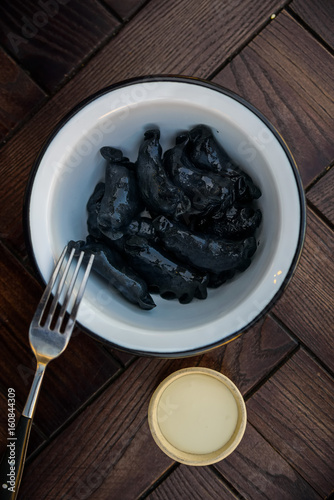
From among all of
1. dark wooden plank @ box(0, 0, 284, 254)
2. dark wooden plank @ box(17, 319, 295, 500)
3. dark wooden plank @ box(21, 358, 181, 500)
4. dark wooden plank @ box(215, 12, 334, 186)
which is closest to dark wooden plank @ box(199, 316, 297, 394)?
dark wooden plank @ box(17, 319, 295, 500)

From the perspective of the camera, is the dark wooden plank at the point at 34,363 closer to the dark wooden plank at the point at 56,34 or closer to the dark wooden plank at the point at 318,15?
the dark wooden plank at the point at 56,34

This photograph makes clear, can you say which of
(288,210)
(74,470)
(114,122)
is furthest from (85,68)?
(74,470)

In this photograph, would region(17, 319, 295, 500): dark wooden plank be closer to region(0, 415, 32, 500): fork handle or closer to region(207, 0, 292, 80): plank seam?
region(0, 415, 32, 500): fork handle

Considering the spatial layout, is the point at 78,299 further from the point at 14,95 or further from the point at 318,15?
the point at 318,15

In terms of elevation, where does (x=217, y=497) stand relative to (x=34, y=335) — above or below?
below

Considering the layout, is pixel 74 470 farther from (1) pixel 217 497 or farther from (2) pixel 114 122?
(2) pixel 114 122

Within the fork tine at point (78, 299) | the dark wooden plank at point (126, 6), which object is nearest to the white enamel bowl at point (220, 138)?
the fork tine at point (78, 299)

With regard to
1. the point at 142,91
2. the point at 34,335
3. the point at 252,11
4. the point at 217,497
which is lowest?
the point at 217,497

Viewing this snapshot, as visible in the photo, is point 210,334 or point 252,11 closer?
point 210,334
